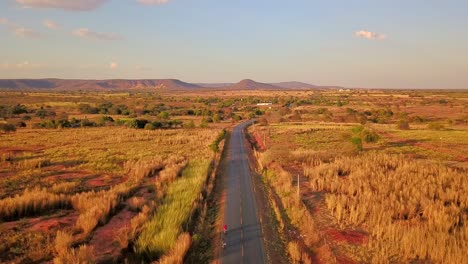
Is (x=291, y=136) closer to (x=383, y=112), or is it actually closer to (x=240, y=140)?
(x=240, y=140)

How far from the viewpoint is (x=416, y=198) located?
22703 mm

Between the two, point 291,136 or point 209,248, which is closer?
point 209,248

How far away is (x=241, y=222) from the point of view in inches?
802

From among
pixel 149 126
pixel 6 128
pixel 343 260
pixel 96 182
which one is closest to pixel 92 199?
pixel 96 182

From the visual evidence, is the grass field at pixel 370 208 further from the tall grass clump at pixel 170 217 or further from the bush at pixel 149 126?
the bush at pixel 149 126

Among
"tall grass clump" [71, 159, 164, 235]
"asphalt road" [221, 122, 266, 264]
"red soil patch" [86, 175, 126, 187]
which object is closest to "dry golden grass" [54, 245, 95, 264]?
"tall grass clump" [71, 159, 164, 235]

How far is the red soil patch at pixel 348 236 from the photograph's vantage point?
17759 mm

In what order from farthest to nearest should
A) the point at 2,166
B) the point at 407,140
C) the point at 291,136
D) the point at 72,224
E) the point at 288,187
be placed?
the point at 291,136, the point at 407,140, the point at 2,166, the point at 288,187, the point at 72,224

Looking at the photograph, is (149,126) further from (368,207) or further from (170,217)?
(368,207)

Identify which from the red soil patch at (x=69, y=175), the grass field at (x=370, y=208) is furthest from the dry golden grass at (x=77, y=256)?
the red soil patch at (x=69, y=175)

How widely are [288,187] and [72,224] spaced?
49.7ft

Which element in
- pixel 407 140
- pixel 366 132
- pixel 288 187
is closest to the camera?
pixel 288 187

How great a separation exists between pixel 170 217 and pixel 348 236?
31.3 feet

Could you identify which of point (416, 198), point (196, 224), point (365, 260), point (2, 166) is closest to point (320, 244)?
point (365, 260)
